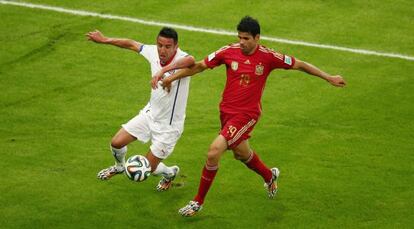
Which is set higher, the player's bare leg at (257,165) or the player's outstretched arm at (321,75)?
the player's outstretched arm at (321,75)

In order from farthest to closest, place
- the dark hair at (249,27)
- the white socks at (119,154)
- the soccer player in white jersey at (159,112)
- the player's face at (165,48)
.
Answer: the white socks at (119,154) → the soccer player in white jersey at (159,112) → the player's face at (165,48) → the dark hair at (249,27)

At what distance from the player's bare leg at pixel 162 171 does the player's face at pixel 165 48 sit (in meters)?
1.48

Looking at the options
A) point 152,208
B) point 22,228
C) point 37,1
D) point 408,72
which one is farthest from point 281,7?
point 22,228

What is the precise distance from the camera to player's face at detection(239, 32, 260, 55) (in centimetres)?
1227

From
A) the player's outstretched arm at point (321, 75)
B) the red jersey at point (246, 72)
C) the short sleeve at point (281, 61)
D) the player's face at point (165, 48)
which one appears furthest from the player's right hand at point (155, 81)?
the player's outstretched arm at point (321, 75)

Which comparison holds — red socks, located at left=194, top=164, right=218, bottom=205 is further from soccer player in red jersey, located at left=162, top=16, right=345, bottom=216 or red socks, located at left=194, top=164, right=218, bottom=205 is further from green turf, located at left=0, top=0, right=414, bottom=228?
green turf, located at left=0, top=0, right=414, bottom=228

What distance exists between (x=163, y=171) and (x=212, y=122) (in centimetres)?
328

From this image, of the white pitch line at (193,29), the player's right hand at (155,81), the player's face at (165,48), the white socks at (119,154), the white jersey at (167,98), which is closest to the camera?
the player's right hand at (155,81)

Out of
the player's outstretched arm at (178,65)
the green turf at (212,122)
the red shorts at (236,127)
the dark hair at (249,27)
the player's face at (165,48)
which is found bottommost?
the green turf at (212,122)

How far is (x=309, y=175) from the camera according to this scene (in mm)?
14211

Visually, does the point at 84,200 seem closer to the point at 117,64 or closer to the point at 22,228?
the point at 22,228

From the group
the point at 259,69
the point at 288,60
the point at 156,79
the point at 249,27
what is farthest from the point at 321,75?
the point at 156,79

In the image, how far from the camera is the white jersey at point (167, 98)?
506 inches

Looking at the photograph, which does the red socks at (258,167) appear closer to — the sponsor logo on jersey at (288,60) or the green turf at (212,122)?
the green turf at (212,122)
